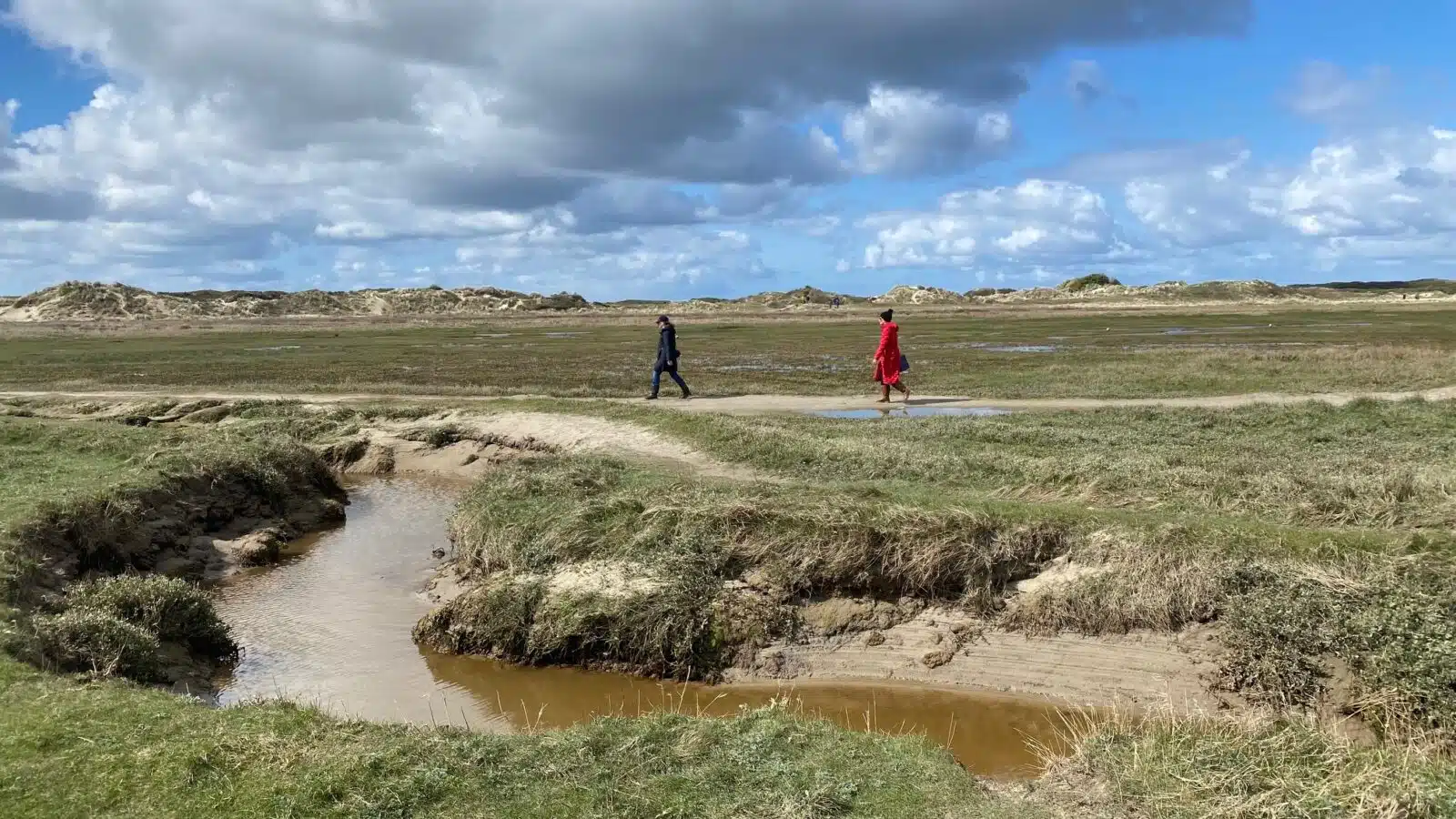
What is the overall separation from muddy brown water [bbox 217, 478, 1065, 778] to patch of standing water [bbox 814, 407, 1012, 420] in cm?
1074

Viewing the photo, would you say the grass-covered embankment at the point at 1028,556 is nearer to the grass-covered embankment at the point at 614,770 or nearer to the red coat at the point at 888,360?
the grass-covered embankment at the point at 614,770

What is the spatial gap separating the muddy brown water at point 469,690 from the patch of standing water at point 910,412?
1074 centimetres

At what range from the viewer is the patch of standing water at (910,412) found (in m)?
21.1

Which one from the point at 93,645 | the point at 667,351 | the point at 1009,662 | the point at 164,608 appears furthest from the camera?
the point at 667,351

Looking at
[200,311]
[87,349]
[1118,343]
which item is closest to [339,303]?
[200,311]

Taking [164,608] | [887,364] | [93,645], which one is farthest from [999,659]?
[887,364]

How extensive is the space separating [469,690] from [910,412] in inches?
539

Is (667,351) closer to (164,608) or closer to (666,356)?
(666,356)

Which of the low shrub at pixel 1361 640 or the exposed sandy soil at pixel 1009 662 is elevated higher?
the low shrub at pixel 1361 640

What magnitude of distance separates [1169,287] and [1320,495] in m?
152

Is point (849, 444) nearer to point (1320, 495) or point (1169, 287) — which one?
point (1320, 495)

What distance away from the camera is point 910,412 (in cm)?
2219

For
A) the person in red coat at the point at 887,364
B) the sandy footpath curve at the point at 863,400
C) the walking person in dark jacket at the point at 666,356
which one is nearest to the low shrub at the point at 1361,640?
the sandy footpath curve at the point at 863,400

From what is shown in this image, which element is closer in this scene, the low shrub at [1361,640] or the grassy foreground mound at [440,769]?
the grassy foreground mound at [440,769]
